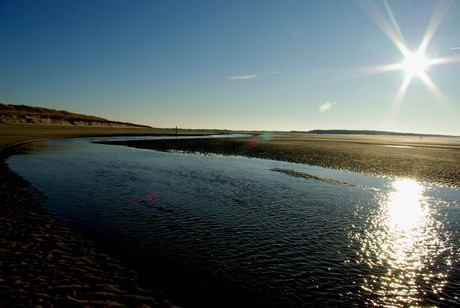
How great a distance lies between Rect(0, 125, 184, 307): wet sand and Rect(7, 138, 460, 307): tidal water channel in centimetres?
64

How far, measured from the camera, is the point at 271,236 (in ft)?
39.7

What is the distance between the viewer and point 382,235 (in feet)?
41.6

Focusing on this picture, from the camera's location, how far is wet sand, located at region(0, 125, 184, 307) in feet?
22.5

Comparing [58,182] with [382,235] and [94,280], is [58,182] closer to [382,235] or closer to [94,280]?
[94,280]

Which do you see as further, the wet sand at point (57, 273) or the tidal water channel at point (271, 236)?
the tidal water channel at point (271, 236)

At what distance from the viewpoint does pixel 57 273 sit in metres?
7.99

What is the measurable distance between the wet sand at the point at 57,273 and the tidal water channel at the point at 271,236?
2.11 feet

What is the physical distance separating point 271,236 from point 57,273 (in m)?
7.66

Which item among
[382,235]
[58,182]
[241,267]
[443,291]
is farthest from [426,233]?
[58,182]

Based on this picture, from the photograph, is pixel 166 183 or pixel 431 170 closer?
pixel 166 183

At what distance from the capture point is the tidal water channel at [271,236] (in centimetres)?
806

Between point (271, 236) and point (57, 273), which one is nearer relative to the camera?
point (57, 273)

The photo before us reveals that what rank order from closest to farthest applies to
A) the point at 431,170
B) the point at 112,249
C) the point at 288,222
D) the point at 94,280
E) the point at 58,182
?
the point at 94,280, the point at 112,249, the point at 288,222, the point at 58,182, the point at 431,170

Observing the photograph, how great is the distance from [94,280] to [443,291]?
974 cm
